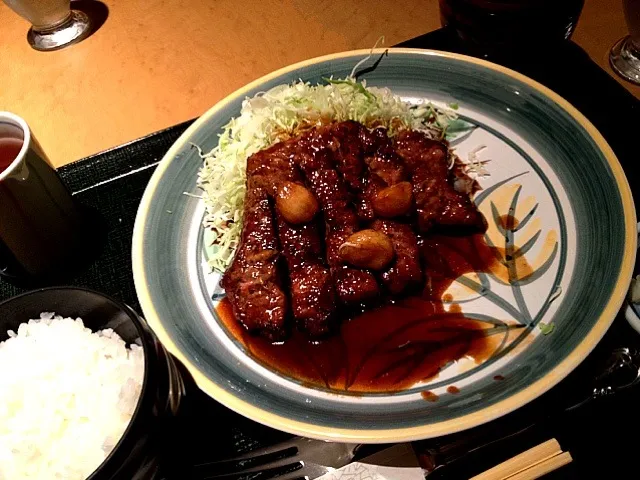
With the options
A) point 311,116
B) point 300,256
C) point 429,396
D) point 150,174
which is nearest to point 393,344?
point 429,396

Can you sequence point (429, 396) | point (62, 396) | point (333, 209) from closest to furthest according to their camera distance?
1. point (62, 396)
2. point (429, 396)
3. point (333, 209)

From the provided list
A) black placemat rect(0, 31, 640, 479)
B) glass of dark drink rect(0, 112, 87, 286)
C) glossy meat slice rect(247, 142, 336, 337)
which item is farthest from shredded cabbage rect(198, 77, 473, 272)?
glass of dark drink rect(0, 112, 87, 286)

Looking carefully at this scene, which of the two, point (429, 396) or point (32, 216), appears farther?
point (32, 216)

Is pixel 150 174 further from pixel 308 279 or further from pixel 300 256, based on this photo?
pixel 308 279

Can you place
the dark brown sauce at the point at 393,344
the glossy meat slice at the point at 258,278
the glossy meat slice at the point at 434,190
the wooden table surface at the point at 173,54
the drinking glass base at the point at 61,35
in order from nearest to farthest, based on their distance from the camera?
the dark brown sauce at the point at 393,344 < the glossy meat slice at the point at 258,278 < the glossy meat slice at the point at 434,190 < the wooden table surface at the point at 173,54 < the drinking glass base at the point at 61,35

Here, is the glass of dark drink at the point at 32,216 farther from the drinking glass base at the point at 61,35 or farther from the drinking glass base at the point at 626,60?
the drinking glass base at the point at 626,60

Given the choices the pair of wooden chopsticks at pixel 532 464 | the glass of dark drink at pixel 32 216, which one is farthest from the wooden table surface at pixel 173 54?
the pair of wooden chopsticks at pixel 532 464
